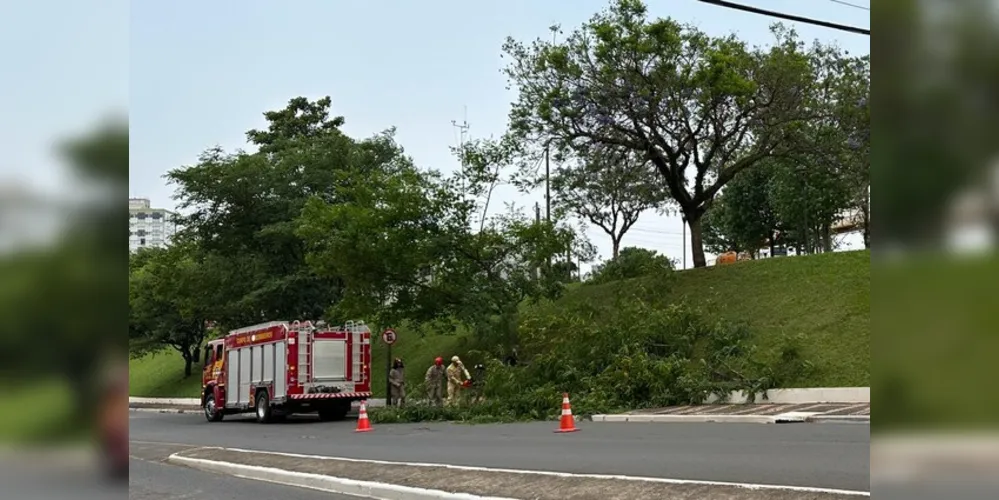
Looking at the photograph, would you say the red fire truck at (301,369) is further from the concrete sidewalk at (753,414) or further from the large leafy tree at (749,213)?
the large leafy tree at (749,213)

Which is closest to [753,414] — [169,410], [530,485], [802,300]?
[530,485]

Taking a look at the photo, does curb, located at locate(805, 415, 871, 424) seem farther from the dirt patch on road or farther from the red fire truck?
the red fire truck

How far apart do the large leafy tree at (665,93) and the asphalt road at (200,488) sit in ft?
64.7

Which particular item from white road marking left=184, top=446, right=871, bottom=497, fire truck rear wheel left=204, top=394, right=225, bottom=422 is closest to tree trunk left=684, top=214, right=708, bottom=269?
fire truck rear wheel left=204, top=394, right=225, bottom=422

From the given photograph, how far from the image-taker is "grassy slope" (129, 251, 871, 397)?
22.7 metres

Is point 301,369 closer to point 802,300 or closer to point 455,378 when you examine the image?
point 455,378

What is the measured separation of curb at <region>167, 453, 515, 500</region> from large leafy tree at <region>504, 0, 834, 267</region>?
19554mm

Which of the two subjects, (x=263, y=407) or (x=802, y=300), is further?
(x=263, y=407)

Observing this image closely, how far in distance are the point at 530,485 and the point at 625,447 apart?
4.35 metres

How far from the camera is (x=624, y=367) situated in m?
22.9
